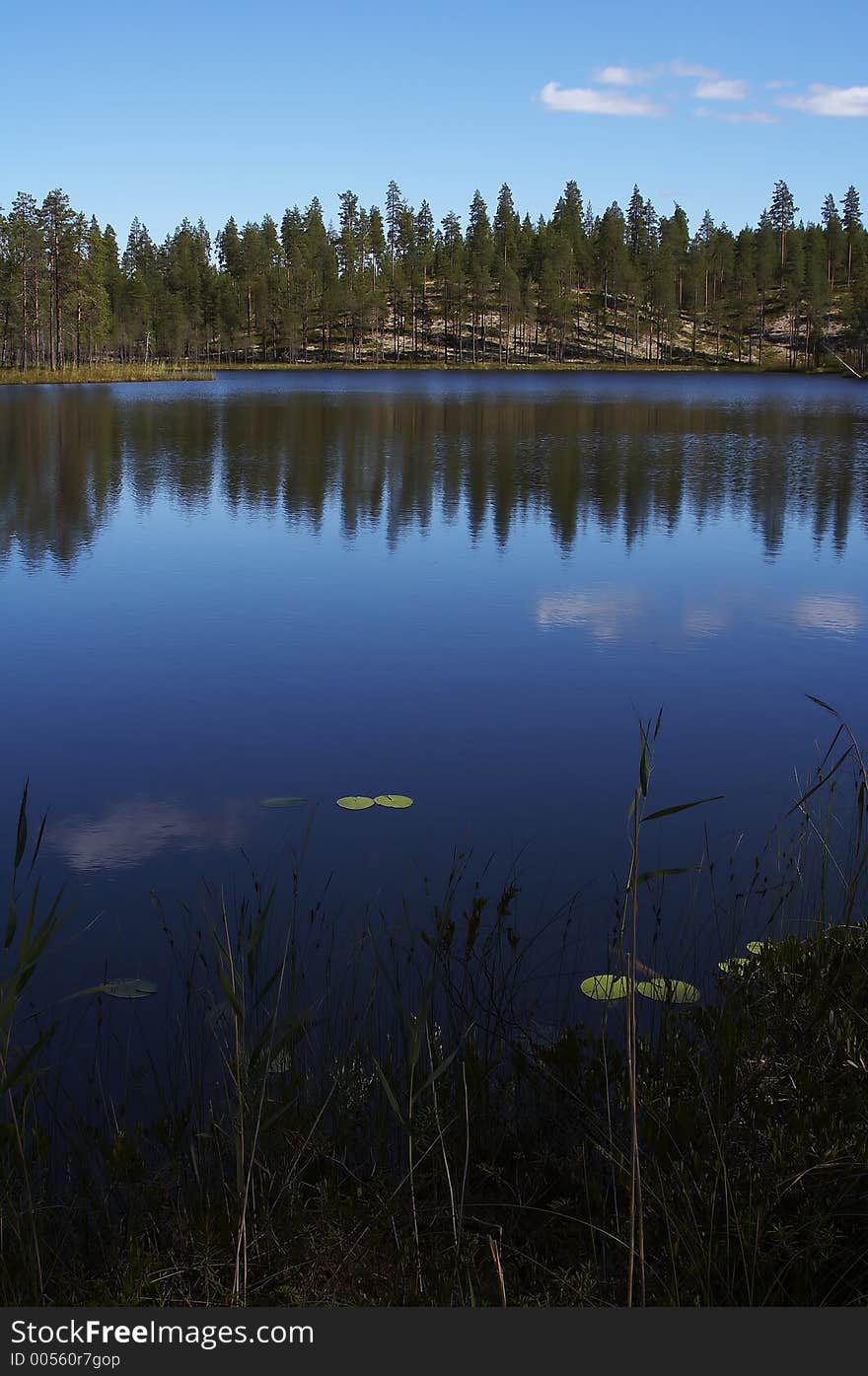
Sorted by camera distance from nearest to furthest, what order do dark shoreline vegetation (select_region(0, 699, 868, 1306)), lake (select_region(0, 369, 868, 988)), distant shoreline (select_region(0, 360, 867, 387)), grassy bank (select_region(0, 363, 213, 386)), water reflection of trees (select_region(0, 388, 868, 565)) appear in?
1. dark shoreline vegetation (select_region(0, 699, 868, 1306))
2. lake (select_region(0, 369, 868, 988))
3. water reflection of trees (select_region(0, 388, 868, 565))
4. grassy bank (select_region(0, 363, 213, 386))
5. distant shoreline (select_region(0, 360, 867, 387))

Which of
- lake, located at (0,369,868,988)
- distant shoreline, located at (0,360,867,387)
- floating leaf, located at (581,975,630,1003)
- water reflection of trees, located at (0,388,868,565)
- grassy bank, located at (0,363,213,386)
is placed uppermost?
distant shoreline, located at (0,360,867,387)

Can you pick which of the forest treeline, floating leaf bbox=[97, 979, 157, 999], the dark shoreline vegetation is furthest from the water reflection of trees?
the forest treeline

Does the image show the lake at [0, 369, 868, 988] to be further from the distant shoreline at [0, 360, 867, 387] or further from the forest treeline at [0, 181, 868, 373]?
the forest treeline at [0, 181, 868, 373]

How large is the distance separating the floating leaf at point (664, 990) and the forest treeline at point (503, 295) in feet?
404

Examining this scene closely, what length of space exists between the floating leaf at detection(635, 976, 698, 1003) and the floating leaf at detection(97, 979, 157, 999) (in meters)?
2.00

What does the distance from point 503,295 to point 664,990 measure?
139 meters

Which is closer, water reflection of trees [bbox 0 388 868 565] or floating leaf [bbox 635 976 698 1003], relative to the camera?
floating leaf [bbox 635 976 698 1003]

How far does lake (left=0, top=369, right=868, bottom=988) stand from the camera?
6316 millimetres

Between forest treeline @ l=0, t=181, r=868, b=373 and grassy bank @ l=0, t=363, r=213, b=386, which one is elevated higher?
forest treeline @ l=0, t=181, r=868, b=373

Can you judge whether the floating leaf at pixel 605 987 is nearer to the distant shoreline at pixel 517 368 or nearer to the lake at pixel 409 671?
the lake at pixel 409 671

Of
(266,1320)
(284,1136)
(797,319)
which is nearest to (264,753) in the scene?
(284,1136)

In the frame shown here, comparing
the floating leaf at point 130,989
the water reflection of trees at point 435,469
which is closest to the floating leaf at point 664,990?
the floating leaf at point 130,989

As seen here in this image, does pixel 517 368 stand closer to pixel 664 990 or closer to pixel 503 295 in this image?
pixel 503 295

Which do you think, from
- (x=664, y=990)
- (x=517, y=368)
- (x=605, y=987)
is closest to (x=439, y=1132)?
(x=605, y=987)
